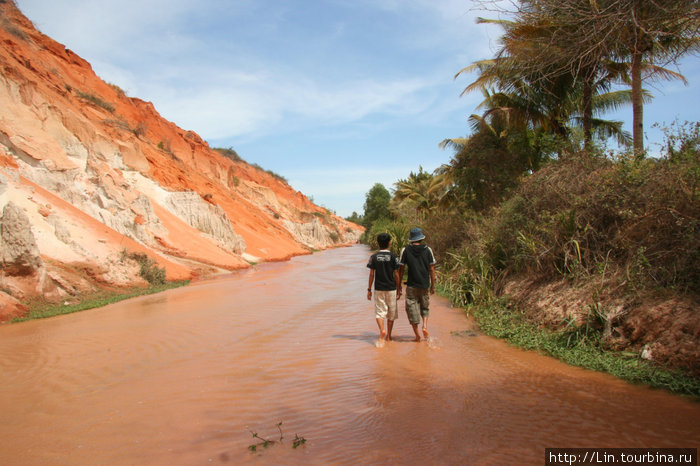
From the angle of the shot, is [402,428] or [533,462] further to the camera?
[402,428]

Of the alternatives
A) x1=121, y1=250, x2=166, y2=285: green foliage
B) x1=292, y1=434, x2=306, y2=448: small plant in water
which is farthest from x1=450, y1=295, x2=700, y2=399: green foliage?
x1=121, y1=250, x2=166, y2=285: green foliage

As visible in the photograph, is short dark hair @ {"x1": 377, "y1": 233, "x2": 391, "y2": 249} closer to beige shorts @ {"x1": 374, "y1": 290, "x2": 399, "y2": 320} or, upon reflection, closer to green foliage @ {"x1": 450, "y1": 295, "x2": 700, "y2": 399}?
beige shorts @ {"x1": 374, "y1": 290, "x2": 399, "y2": 320}

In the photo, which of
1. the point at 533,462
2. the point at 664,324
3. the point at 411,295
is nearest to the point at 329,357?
the point at 411,295

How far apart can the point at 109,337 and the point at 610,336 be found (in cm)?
758

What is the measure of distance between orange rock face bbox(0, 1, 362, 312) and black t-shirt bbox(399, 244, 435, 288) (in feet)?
28.6

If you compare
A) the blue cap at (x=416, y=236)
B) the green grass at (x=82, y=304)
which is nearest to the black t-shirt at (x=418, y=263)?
the blue cap at (x=416, y=236)

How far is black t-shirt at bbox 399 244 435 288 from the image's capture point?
6.44m

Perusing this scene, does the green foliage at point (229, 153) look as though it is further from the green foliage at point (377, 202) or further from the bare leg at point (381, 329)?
the bare leg at point (381, 329)

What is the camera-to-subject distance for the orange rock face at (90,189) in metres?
12.8

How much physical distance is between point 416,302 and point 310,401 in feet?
9.41

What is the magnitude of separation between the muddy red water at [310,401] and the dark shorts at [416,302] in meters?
0.44

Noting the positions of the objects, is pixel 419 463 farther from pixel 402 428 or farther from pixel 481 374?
pixel 481 374

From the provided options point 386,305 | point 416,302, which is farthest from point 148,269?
point 416,302

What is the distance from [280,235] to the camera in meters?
41.3
